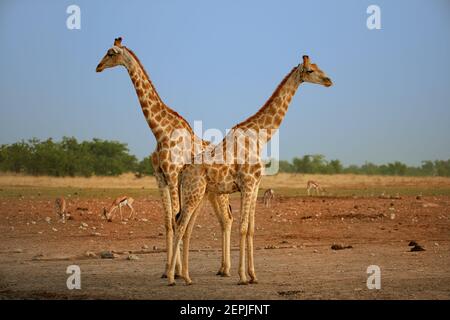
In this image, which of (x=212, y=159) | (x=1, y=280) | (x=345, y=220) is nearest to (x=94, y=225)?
(x=345, y=220)

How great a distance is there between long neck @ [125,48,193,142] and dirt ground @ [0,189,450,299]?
2290 millimetres

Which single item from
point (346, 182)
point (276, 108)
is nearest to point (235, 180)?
point (276, 108)

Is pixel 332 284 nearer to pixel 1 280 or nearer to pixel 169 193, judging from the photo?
pixel 169 193

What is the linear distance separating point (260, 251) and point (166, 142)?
14.0 feet

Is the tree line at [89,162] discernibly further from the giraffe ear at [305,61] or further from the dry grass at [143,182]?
the giraffe ear at [305,61]

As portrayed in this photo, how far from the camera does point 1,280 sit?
11109 millimetres

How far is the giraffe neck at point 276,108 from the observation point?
35.6ft

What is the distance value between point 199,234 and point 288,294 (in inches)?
329

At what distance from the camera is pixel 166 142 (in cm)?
1125

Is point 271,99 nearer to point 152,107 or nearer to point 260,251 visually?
point 152,107

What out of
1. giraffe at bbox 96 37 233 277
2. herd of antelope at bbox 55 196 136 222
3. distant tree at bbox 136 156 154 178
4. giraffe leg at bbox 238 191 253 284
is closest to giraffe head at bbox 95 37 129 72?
giraffe at bbox 96 37 233 277

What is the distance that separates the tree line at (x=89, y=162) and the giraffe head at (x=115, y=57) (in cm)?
2951

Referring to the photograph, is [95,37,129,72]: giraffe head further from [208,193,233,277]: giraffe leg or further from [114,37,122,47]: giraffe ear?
[208,193,233,277]: giraffe leg

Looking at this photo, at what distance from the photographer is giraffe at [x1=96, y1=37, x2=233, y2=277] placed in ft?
36.3
